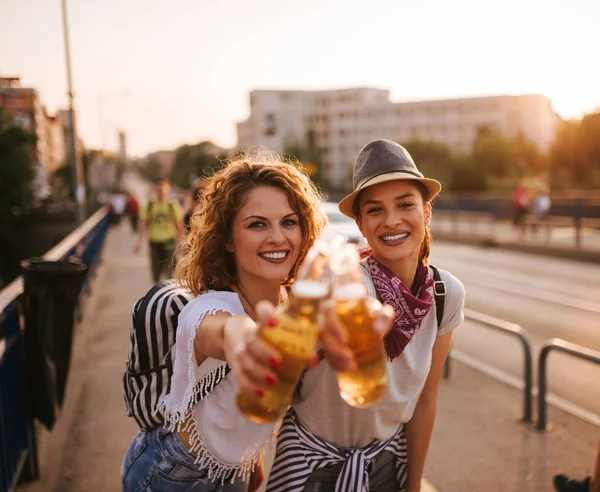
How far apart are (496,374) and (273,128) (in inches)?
4434

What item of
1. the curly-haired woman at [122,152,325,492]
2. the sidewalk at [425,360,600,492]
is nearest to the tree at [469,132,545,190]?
the sidewalk at [425,360,600,492]

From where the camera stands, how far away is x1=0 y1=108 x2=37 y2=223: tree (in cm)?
3419

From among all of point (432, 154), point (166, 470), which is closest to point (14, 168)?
point (166, 470)

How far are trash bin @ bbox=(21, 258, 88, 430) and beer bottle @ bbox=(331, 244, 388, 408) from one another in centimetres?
299

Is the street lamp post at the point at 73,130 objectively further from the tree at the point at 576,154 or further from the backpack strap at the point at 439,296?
the tree at the point at 576,154

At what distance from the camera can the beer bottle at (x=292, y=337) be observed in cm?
113

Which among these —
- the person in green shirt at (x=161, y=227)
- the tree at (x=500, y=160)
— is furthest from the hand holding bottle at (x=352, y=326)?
the tree at (x=500, y=160)

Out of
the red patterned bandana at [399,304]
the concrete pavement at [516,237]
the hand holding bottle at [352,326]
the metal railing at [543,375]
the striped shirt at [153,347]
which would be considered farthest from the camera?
the concrete pavement at [516,237]

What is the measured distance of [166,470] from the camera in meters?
1.93

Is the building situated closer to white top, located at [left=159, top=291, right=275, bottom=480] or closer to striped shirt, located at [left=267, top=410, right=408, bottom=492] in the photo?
striped shirt, located at [left=267, top=410, right=408, bottom=492]

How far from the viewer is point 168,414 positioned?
1882 millimetres

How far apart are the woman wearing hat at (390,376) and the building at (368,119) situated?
9755 centimetres

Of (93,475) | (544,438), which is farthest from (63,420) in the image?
(544,438)

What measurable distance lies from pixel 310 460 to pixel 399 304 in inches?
26.5
